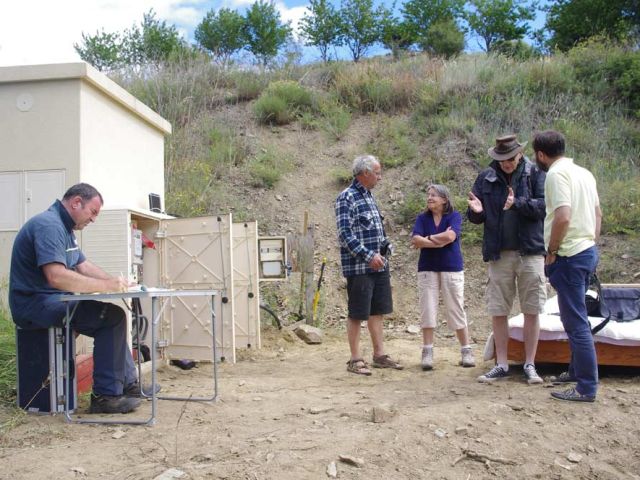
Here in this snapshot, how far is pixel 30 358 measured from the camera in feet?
16.1

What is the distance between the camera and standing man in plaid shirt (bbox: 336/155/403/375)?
6.15 meters

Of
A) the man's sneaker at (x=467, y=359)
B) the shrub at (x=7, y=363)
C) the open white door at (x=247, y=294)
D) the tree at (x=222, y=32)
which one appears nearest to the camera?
the shrub at (x=7, y=363)

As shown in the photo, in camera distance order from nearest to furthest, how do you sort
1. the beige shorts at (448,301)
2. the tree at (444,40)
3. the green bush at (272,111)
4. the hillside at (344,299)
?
1. the hillside at (344,299)
2. the beige shorts at (448,301)
3. the green bush at (272,111)
4. the tree at (444,40)

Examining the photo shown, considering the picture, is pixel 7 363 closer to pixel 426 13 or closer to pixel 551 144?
pixel 551 144

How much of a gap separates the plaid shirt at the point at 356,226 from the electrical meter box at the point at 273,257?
3149 millimetres

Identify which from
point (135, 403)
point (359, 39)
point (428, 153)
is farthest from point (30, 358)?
point (359, 39)

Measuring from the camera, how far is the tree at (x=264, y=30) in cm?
2605

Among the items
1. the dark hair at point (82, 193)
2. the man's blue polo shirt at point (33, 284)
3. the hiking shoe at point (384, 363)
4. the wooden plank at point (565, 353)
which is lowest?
the hiking shoe at point (384, 363)

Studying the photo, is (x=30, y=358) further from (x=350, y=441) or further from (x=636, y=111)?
(x=636, y=111)

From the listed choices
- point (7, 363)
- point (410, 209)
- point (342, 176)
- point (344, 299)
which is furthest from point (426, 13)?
point (7, 363)

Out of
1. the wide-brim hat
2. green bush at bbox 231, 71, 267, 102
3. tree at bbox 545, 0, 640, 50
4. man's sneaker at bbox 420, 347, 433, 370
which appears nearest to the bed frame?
man's sneaker at bbox 420, 347, 433, 370

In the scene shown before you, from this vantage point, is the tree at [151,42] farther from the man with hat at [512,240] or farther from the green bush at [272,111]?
the man with hat at [512,240]

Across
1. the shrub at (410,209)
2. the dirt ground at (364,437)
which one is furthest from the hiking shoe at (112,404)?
the shrub at (410,209)

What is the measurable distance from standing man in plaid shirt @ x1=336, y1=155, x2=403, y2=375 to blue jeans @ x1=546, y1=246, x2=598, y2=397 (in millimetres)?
1858
